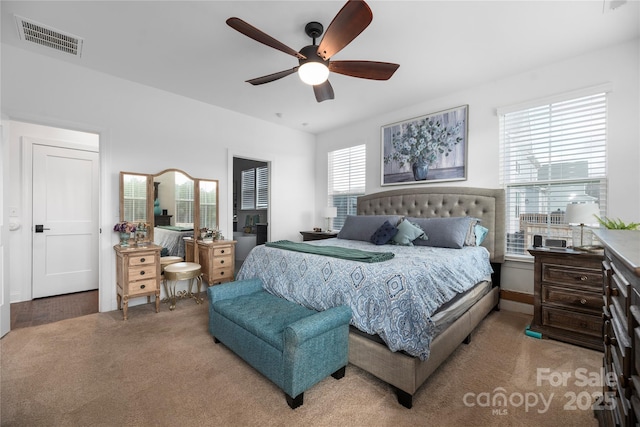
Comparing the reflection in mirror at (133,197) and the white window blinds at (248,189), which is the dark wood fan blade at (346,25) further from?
the white window blinds at (248,189)

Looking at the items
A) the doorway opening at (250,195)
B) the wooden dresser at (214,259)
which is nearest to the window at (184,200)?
the wooden dresser at (214,259)

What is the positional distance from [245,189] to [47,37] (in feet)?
16.7

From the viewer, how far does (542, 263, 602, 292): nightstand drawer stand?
2.40 m

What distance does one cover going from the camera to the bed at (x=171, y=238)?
3.68 m

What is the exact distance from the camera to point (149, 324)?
2.94m

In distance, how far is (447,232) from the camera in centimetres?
317

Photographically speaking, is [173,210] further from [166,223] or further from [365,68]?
[365,68]

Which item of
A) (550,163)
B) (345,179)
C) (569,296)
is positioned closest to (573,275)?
(569,296)

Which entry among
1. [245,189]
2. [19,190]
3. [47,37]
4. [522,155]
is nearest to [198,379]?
[47,37]

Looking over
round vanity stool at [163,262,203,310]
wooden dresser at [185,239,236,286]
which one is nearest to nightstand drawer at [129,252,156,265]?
round vanity stool at [163,262,203,310]

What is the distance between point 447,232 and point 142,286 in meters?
3.59

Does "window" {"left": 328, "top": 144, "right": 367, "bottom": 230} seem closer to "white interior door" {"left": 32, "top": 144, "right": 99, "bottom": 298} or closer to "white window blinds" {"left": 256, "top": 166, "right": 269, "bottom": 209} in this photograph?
"white window blinds" {"left": 256, "top": 166, "right": 269, "bottom": 209}

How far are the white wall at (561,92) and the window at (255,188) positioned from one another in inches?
141

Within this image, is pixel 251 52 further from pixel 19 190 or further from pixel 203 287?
pixel 19 190
